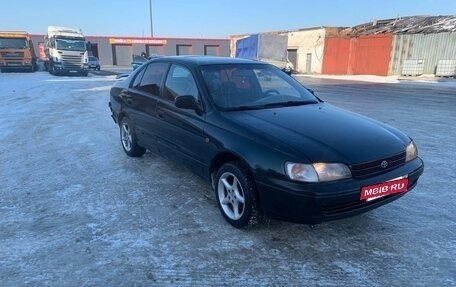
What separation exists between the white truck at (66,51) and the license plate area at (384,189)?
2650 cm

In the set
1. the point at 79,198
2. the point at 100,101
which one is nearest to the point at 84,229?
the point at 79,198

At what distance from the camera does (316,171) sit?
9.16 ft

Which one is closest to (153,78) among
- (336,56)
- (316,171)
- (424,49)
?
(316,171)

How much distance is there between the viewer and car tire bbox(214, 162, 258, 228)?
3.16 m

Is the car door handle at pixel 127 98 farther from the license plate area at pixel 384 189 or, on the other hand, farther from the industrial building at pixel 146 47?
the industrial building at pixel 146 47

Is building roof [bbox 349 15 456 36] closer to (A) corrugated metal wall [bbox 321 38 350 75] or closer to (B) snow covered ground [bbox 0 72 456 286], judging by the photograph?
(A) corrugated metal wall [bbox 321 38 350 75]

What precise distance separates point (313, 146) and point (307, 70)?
1340 inches

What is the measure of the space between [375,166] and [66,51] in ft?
87.6

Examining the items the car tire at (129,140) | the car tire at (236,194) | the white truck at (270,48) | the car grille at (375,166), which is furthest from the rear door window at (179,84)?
the white truck at (270,48)

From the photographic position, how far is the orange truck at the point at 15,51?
86.4 ft

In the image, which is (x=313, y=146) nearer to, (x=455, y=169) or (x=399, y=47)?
(x=455, y=169)

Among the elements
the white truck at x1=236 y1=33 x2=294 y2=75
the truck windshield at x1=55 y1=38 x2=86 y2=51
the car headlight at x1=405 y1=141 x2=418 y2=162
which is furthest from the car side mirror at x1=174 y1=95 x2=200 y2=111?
the truck windshield at x1=55 y1=38 x2=86 y2=51

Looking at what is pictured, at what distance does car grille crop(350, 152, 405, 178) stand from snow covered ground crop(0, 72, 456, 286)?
65cm

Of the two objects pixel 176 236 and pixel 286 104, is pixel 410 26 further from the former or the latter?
pixel 176 236
